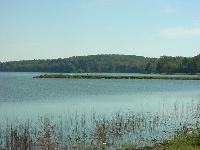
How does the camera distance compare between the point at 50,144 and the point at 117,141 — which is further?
the point at 117,141

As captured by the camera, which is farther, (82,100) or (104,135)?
(82,100)

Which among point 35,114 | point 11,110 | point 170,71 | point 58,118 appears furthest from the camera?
point 170,71

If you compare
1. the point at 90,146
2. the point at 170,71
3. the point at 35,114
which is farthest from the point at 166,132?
Result: the point at 170,71

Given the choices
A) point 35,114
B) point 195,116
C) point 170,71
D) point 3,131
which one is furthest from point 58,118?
point 170,71

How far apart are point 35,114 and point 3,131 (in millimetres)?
9397

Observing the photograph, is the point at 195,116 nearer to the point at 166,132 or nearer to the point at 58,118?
the point at 166,132

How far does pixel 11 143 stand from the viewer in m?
19.5

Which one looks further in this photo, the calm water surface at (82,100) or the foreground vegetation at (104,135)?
the calm water surface at (82,100)

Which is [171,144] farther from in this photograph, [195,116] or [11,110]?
[11,110]

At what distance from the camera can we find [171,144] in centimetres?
1858

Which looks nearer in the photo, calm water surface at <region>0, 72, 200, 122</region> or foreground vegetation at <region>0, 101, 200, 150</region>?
foreground vegetation at <region>0, 101, 200, 150</region>

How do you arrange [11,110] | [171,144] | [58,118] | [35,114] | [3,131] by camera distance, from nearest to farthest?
[171,144], [3,131], [58,118], [35,114], [11,110]

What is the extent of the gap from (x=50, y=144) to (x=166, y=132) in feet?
29.5

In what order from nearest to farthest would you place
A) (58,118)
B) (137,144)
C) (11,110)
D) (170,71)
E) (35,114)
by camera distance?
(137,144) < (58,118) < (35,114) < (11,110) < (170,71)
